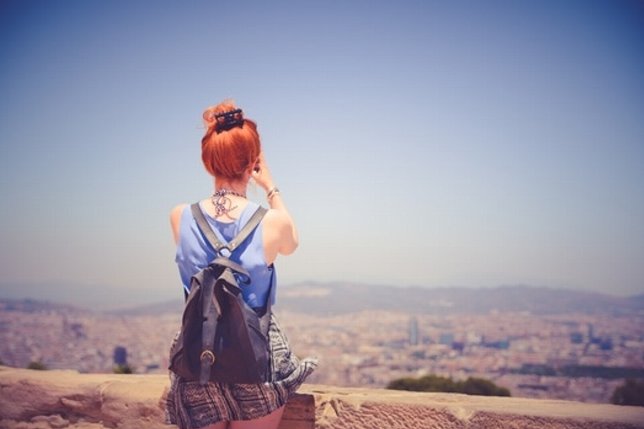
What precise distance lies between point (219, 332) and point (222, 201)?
0.45 metres

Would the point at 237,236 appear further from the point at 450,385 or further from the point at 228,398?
the point at 450,385

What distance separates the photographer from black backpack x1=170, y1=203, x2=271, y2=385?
5.57ft

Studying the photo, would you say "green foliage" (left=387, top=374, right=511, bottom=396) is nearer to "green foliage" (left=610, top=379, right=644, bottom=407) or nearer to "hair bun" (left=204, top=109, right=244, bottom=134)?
"green foliage" (left=610, top=379, right=644, bottom=407)

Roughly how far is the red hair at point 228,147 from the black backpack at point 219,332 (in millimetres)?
330

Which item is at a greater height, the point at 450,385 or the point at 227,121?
the point at 227,121

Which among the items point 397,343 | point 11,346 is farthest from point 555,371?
point 11,346

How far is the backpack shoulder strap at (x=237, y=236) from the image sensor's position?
5.95ft

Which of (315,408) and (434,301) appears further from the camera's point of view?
(434,301)

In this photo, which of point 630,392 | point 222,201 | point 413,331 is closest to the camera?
point 222,201

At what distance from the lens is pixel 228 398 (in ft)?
5.91

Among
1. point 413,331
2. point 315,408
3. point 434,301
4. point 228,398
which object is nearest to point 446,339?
point 413,331

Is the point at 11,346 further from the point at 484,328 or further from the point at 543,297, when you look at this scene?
the point at 543,297

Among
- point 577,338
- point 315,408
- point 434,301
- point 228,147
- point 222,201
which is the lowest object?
point 577,338

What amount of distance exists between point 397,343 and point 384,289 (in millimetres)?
11871
